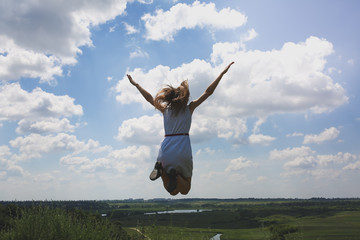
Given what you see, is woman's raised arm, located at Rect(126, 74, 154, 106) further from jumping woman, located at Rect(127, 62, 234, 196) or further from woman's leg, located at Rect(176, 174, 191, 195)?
woman's leg, located at Rect(176, 174, 191, 195)

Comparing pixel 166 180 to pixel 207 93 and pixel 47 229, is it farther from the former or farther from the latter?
pixel 47 229

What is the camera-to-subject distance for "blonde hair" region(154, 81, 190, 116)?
6551mm

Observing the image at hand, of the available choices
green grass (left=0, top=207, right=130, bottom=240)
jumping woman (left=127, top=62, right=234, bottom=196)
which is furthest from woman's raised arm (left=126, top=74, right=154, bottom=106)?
green grass (left=0, top=207, right=130, bottom=240)

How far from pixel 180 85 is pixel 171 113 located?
0.66 meters

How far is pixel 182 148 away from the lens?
6328mm

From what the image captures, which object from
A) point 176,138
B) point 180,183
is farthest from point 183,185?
point 176,138

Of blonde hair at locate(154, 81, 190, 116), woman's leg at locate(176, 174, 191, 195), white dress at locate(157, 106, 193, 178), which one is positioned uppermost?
blonde hair at locate(154, 81, 190, 116)

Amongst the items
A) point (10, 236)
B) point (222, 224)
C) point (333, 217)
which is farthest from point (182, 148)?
point (333, 217)

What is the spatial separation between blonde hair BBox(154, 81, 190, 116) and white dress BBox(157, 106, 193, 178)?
109mm

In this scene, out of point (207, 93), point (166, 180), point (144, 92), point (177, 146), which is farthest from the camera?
point (144, 92)

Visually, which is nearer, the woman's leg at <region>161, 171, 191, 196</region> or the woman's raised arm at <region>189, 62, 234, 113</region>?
the woman's leg at <region>161, 171, 191, 196</region>

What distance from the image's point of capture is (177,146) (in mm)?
6336

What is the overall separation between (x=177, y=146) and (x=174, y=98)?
105 centimetres

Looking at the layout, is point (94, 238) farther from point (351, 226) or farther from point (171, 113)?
point (351, 226)
